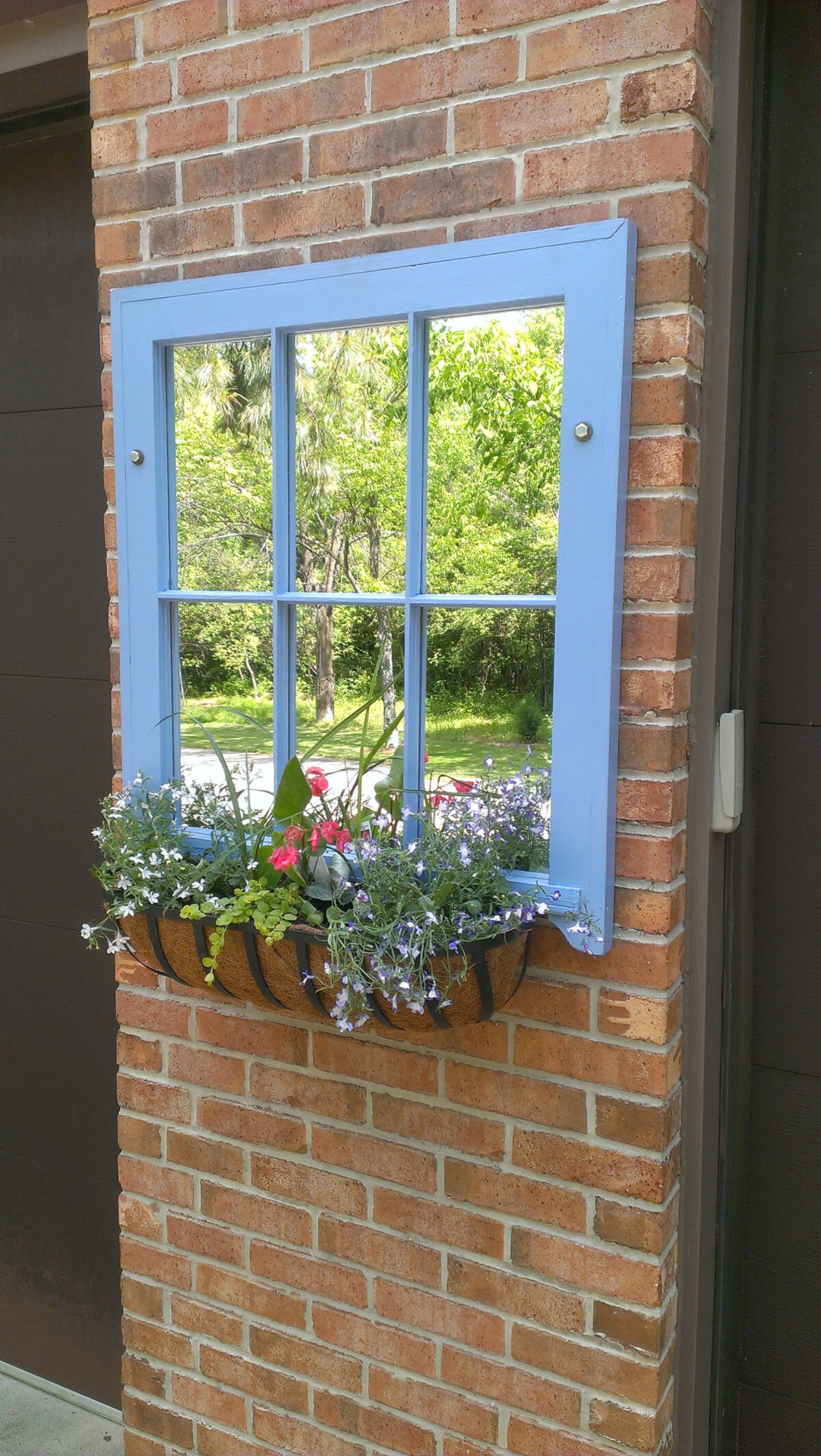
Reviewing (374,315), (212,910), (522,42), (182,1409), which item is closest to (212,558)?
(374,315)

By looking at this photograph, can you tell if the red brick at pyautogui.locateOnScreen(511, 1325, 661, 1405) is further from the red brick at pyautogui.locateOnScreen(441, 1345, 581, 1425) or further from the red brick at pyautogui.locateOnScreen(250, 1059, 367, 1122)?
the red brick at pyautogui.locateOnScreen(250, 1059, 367, 1122)

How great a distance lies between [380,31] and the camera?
147 cm

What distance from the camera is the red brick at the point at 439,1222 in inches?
60.8

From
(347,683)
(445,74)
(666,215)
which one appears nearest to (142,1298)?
(347,683)

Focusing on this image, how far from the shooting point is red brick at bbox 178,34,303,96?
5.08 feet

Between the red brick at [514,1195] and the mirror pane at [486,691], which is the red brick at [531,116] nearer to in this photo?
the mirror pane at [486,691]

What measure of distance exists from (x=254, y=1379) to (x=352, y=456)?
58.7 inches

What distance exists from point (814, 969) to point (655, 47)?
121 centimetres

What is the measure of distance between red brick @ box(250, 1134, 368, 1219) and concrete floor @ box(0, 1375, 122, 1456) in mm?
978

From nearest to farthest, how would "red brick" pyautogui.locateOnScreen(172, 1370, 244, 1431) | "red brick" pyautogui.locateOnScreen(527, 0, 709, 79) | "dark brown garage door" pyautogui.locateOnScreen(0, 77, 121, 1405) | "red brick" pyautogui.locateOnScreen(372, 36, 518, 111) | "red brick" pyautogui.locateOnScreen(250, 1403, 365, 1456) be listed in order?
"red brick" pyautogui.locateOnScreen(527, 0, 709, 79) < "red brick" pyautogui.locateOnScreen(372, 36, 518, 111) < "red brick" pyautogui.locateOnScreen(250, 1403, 365, 1456) < "red brick" pyautogui.locateOnScreen(172, 1370, 244, 1431) < "dark brown garage door" pyautogui.locateOnScreen(0, 77, 121, 1405)

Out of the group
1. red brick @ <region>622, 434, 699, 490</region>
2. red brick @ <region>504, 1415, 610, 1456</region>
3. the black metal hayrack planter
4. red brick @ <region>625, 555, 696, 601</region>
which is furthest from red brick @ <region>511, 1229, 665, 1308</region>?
red brick @ <region>622, 434, 699, 490</region>

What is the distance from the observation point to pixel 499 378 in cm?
143

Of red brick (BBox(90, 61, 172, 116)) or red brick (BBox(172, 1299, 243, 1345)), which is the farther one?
red brick (BBox(172, 1299, 243, 1345))

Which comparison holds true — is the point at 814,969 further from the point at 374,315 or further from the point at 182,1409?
the point at 182,1409
